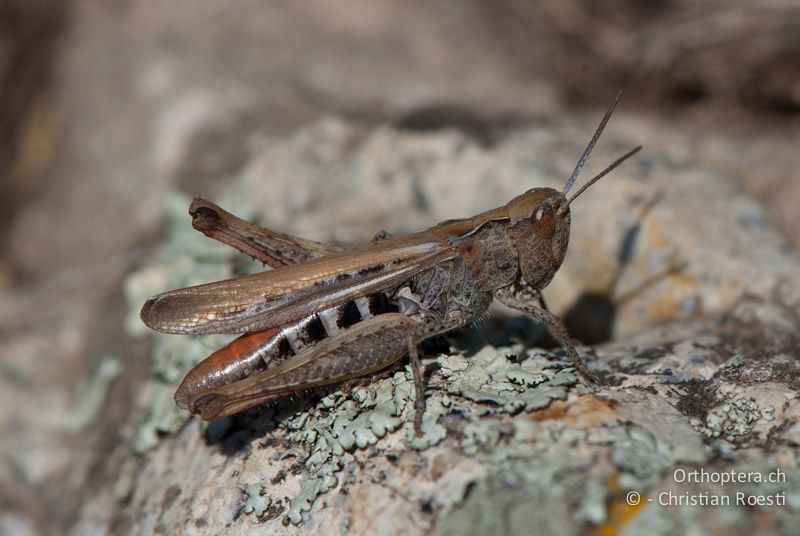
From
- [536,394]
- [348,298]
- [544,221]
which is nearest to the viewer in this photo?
[536,394]

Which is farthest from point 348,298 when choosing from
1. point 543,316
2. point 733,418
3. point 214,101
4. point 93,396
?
point 214,101

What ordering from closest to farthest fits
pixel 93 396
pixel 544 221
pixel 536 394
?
pixel 536 394 < pixel 544 221 < pixel 93 396

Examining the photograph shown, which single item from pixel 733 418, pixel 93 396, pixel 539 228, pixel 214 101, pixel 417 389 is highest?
pixel 214 101

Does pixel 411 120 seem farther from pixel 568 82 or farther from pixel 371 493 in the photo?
pixel 371 493

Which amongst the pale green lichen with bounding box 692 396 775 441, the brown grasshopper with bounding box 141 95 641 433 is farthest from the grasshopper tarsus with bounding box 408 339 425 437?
the pale green lichen with bounding box 692 396 775 441

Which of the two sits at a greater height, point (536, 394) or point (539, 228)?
point (539, 228)

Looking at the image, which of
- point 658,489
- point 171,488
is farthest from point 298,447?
point 658,489

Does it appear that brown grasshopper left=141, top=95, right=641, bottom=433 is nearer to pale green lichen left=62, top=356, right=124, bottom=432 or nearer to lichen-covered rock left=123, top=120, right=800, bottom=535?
Result: lichen-covered rock left=123, top=120, right=800, bottom=535

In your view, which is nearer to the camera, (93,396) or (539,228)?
(539,228)

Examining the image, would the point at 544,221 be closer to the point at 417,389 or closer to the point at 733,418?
the point at 417,389
